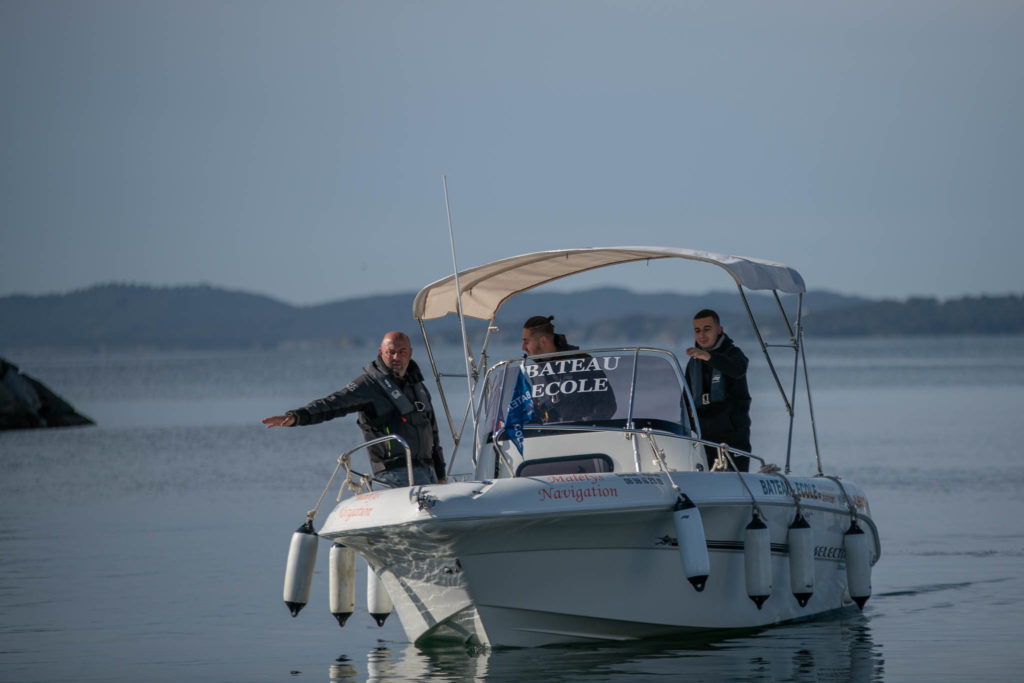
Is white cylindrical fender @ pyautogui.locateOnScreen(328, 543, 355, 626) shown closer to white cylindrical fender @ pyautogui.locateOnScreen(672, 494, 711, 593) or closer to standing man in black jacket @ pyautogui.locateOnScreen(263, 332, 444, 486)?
standing man in black jacket @ pyautogui.locateOnScreen(263, 332, 444, 486)

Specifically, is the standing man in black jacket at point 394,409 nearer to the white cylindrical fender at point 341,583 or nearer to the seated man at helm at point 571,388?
the white cylindrical fender at point 341,583

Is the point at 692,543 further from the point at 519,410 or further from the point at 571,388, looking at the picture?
the point at 571,388

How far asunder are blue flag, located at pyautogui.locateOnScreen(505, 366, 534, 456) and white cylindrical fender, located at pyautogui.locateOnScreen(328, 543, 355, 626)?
1.35 m

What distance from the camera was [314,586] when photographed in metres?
12.8

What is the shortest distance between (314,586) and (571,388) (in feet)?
15.0

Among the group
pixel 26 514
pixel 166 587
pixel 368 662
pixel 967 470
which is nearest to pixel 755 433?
pixel 967 470

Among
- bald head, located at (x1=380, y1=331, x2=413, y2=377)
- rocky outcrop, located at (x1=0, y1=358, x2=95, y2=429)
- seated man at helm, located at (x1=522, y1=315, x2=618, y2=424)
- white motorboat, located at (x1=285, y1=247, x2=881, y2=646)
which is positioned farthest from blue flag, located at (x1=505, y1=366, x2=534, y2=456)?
rocky outcrop, located at (x1=0, y1=358, x2=95, y2=429)

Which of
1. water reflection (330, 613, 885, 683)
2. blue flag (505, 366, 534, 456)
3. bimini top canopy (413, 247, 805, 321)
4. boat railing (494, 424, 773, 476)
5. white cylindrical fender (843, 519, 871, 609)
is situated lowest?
water reflection (330, 613, 885, 683)

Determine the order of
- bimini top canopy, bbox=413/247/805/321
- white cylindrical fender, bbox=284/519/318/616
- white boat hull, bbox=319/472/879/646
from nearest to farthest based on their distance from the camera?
1. white boat hull, bbox=319/472/879/646
2. white cylindrical fender, bbox=284/519/318/616
3. bimini top canopy, bbox=413/247/805/321

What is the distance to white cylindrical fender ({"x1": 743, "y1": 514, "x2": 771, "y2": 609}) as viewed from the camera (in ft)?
28.7

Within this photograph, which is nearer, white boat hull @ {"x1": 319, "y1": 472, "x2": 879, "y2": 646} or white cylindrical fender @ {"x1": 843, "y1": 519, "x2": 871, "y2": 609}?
white boat hull @ {"x1": 319, "y1": 472, "x2": 879, "y2": 646}

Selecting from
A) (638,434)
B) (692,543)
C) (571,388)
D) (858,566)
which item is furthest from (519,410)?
(858,566)

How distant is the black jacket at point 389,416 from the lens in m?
9.14

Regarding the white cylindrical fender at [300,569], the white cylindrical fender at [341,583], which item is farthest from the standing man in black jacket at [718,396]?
the white cylindrical fender at [300,569]
